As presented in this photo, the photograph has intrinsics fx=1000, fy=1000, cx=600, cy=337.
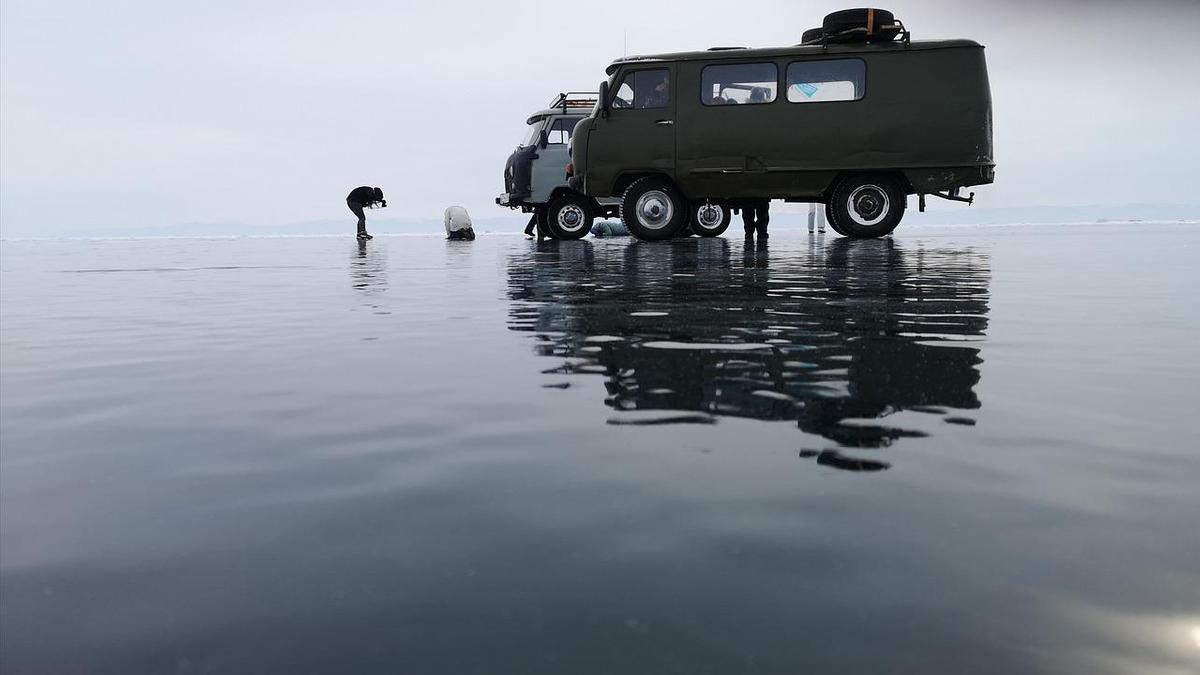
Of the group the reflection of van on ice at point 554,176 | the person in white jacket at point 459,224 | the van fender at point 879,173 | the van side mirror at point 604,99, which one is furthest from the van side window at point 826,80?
the person in white jacket at point 459,224

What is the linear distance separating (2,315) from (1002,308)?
6411 millimetres

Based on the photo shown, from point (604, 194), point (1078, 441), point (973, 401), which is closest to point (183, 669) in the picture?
point (1078, 441)

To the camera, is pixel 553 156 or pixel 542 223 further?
pixel 542 223

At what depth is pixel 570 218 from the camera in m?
18.3

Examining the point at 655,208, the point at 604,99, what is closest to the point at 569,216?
the point at 655,208

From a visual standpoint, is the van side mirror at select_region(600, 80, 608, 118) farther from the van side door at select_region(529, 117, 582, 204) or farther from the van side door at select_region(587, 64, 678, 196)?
the van side door at select_region(529, 117, 582, 204)

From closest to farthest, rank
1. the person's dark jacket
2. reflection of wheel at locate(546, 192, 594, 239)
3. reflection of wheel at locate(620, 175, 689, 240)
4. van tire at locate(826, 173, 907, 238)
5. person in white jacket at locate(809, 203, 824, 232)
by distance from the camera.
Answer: van tire at locate(826, 173, 907, 238), reflection of wheel at locate(620, 175, 689, 240), reflection of wheel at locate(546, 192, 594, 239), the person's dark jacket, person in white jacket at locate(809, 203, 824, 232)

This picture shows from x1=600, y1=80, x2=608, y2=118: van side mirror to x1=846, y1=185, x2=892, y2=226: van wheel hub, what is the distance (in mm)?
3577

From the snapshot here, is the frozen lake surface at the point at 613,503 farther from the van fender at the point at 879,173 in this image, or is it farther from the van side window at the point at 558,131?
the van side window at the point at 558,131

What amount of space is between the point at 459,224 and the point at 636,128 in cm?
1107

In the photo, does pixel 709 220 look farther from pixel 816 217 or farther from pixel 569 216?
pixel 816 217

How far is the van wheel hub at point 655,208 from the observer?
14375 mm

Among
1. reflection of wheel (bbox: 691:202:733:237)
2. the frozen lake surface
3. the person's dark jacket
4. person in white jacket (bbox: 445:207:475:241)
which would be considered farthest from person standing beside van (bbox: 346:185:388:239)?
the frozen lake surface

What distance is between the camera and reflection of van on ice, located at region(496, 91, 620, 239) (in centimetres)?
1747
